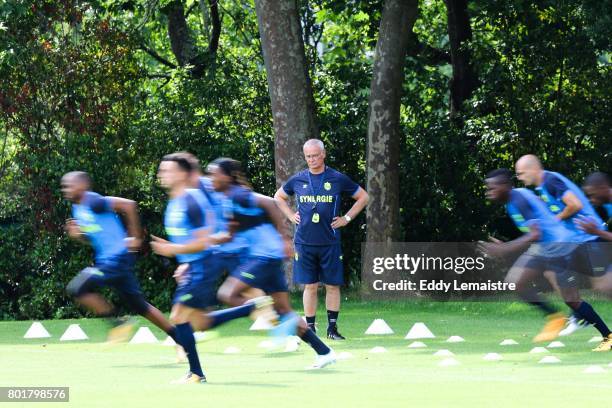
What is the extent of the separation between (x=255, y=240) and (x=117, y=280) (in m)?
1.66

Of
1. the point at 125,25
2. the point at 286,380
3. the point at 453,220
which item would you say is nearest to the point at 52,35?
the point at 125,25

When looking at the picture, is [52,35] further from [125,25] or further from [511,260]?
[511,260]

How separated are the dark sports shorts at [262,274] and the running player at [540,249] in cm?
242

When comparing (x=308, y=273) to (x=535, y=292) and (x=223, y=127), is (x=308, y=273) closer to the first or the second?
(x=535, y=292)

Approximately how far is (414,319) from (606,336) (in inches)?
201

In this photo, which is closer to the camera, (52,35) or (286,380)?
(286,380)

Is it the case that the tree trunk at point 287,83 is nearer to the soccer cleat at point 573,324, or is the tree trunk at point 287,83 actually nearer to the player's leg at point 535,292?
the soccer cleat at point 573,324

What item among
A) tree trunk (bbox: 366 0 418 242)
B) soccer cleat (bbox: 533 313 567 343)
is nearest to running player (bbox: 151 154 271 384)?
soccer cleat (bbox: 533 313 567 343)

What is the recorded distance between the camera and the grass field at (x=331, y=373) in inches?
322

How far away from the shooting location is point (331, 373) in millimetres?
10102

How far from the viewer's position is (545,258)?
1215 cm

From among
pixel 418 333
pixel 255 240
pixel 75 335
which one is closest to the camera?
pixel 255 240

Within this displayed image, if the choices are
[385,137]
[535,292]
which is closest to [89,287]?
[535,292]

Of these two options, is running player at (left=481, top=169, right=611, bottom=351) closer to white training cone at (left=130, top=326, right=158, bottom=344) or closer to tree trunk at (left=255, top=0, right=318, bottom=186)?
white training cone at (left=130, top=326, right=158, bottom=344)
